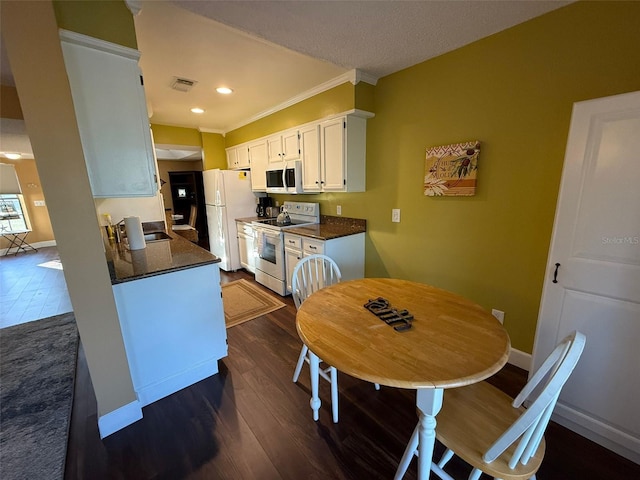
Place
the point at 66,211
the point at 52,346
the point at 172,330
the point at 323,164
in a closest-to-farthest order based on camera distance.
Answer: the point at 66,211 → the point at 172,330 → the point at 52,346 → the point at 323,164

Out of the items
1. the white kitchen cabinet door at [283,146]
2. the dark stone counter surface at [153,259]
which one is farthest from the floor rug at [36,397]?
the white kitchen cabinet door at [283,146]

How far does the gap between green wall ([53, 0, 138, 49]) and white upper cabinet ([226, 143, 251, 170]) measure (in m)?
2.72

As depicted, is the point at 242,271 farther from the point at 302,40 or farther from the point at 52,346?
the point at 302,40

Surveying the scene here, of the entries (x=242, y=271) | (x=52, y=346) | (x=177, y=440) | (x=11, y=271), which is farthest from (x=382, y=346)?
(x=11, y=271)

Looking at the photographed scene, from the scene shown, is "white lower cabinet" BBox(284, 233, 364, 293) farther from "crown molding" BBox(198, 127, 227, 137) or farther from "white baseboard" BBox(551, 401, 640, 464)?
"crown molding" BBox(198, 127, 227, 137)

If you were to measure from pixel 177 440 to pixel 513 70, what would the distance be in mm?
3254

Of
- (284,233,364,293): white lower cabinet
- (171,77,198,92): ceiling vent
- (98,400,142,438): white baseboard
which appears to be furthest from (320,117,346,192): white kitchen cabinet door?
(98,400,142,438): white baseboard

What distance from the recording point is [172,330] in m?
1.83

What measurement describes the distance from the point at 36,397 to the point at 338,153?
315 cm

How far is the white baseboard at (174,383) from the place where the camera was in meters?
1.78

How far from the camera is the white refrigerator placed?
420cm

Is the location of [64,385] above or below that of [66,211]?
below

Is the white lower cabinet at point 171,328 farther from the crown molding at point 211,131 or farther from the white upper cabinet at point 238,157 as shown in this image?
the crown molding at point 211,131

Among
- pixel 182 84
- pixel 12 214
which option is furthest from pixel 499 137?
pixel 12 214
